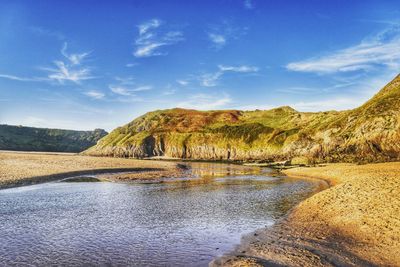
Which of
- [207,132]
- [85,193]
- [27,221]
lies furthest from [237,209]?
[207,132]

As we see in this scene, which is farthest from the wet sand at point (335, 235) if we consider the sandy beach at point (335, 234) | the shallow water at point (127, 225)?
the shallow water at point (127, 225)

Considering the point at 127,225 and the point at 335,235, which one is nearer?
the point at 335,235

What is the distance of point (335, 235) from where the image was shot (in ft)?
65.2

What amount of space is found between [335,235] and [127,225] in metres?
14.2

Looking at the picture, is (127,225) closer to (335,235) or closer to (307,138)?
(335,235)

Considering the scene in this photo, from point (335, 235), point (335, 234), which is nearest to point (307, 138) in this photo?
point (335, 234)

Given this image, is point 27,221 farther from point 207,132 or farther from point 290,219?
point 207,132

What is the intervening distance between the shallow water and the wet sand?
1.87 metres

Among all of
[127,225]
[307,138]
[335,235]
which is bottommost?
[127,225]

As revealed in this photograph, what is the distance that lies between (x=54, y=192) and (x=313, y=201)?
30337mm

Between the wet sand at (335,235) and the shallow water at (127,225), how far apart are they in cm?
187

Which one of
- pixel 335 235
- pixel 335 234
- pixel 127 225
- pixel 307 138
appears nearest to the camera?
pixel 335 235

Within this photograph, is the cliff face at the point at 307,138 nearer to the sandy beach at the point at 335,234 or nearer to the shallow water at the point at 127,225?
the sandy beach at the point at 335,234

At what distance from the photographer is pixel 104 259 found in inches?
638
